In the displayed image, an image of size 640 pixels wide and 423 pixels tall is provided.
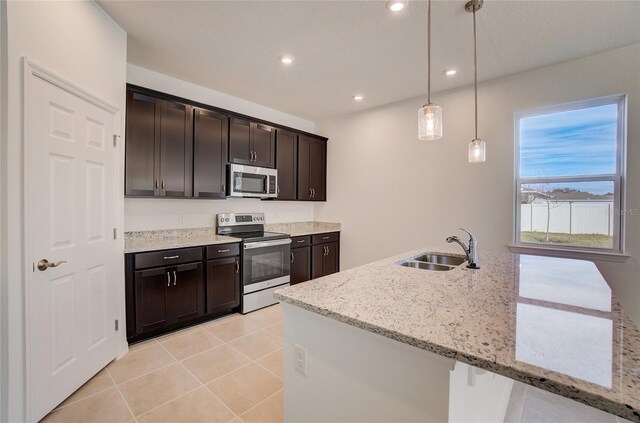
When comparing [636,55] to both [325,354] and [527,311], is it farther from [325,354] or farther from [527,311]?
[325,354]

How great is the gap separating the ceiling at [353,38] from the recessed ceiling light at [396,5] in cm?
6

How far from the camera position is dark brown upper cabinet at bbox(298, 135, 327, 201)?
460 centimetres

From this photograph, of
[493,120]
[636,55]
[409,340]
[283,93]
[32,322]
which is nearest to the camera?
[409,340]

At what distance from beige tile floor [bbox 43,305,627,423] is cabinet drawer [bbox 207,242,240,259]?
874 mm

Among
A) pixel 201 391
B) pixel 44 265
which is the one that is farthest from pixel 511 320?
pixel 44 265

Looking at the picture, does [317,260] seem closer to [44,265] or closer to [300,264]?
[300,264]

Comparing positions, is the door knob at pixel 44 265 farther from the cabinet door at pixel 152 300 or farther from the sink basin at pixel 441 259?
the sink basin at pixel 441 259

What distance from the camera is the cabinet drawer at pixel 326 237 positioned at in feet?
14.6

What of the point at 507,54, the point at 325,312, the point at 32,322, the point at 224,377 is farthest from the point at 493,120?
the point at 32,322

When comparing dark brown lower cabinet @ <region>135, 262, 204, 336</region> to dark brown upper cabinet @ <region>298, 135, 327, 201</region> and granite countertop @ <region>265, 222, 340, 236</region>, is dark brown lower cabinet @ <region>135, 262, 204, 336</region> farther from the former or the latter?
dark brown upper cabinet @ <region>298, 135, 327, 201</region>

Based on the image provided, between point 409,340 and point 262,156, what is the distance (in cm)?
344

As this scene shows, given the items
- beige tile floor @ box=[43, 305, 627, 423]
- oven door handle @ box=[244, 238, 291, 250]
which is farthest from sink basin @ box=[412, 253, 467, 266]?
oven door handle @ box=[244, 238, 291, 250]

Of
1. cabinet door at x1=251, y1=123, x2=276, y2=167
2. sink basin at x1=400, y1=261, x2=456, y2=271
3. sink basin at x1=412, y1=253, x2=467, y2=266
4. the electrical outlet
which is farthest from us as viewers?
cabinet door at x1=251, y1=123, x2=276, y2=167

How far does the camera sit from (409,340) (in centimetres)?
92
